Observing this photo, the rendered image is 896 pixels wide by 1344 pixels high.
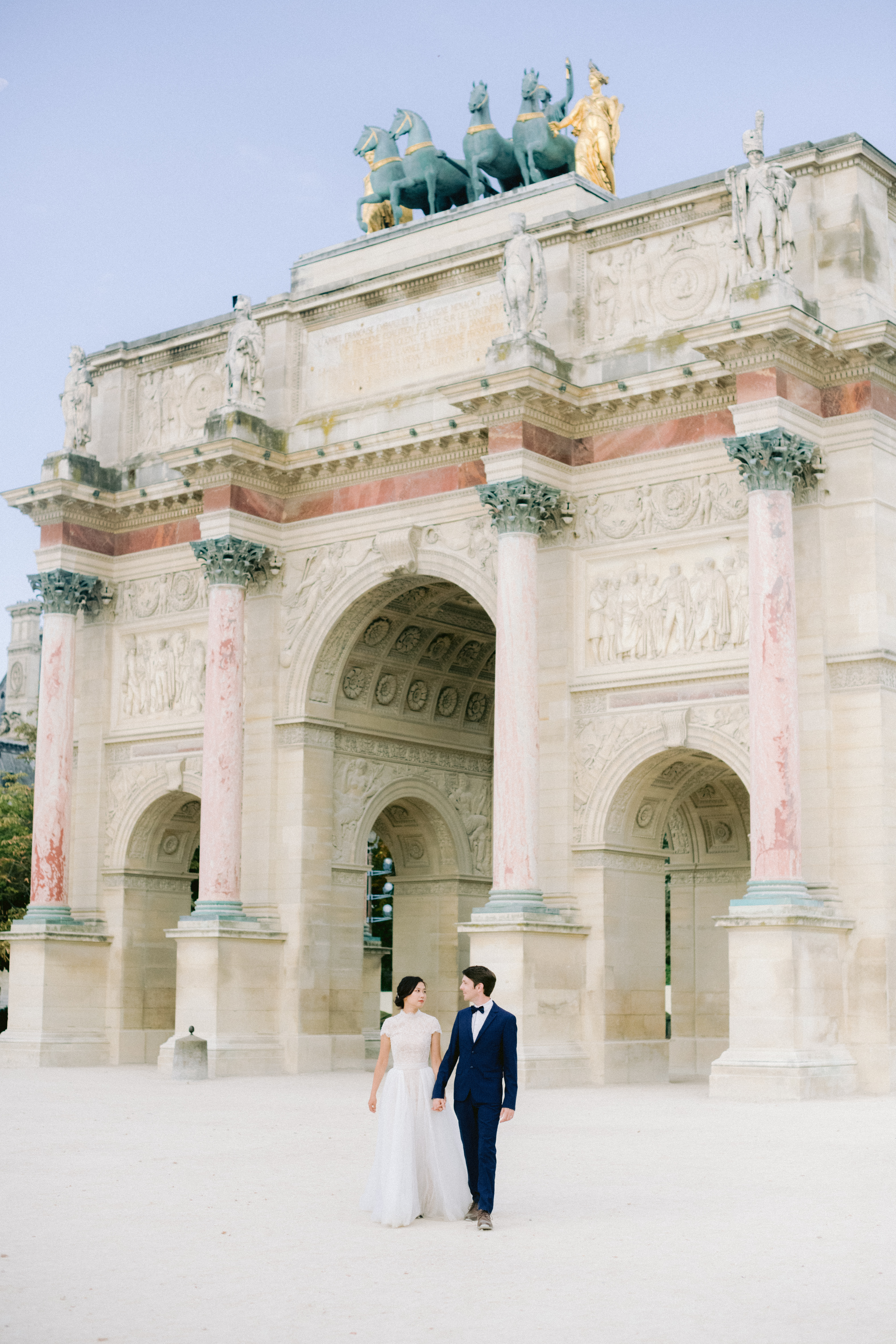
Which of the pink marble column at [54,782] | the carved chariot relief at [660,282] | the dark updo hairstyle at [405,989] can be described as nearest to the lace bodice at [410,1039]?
the dark updo hairstyle at [405,989]

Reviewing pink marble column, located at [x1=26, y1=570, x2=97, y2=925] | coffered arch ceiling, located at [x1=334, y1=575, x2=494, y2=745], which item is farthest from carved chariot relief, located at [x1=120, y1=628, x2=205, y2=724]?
coffered arch ceiling, located at [x1=334, y1=575, x2=494, y2=745]

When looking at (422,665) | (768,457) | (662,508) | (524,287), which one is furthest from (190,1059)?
(524,287)

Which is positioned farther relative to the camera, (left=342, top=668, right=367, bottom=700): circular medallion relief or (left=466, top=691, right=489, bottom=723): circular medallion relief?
(left=466, top=691, right=489, bottom=723): circular medallion relief

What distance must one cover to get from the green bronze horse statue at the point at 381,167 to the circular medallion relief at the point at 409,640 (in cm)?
859

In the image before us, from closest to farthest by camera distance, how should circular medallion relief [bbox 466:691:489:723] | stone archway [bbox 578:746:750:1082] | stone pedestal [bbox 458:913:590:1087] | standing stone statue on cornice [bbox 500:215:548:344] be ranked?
stone pedestal [bbox 458:913:590:1087], stone archway [bbox 578:746:750:1082], standing stone statue on cornice [bbox 500:215:548:344], circular medallion relief [bbox 466:691:489:723]

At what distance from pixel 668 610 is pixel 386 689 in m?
8.63

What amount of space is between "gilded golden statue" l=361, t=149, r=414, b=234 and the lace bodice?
26.7 m

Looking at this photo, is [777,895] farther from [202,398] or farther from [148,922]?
[202,398]

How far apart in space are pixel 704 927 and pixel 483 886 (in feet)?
16.2

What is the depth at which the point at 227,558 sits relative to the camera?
34.0 metres

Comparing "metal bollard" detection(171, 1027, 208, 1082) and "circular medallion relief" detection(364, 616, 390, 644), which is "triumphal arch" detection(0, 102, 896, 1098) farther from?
"metal bollard" detection(171, 1027, 208, 1082)

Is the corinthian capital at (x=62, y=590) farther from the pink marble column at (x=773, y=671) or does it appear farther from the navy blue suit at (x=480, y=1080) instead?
the navy blue suit at (x=480, y=1080)

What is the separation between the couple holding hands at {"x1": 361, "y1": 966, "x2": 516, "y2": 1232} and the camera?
40.7ft

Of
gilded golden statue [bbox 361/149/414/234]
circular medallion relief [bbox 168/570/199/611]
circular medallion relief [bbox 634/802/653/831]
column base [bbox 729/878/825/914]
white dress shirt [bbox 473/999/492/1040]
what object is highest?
gilded golden statue [bbox 361/149/414/234]
